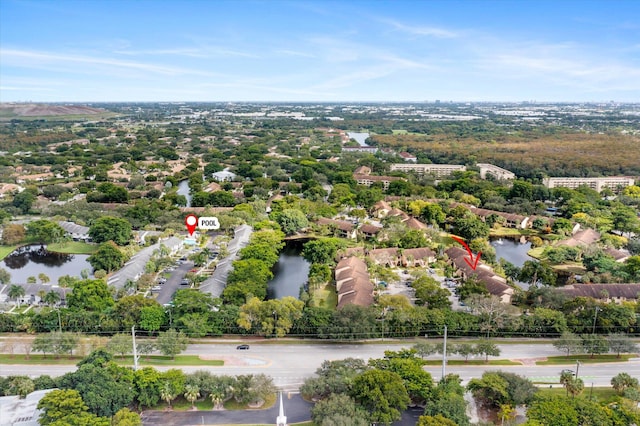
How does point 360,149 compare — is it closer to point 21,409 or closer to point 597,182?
point 597,182

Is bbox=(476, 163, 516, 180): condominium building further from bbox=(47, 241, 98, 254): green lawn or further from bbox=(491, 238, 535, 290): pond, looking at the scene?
bbox=(47, 241, 98, 254): green lawn

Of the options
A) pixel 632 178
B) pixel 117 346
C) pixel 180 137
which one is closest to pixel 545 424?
pixel 117 346

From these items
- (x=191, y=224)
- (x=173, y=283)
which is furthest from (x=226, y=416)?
(x=191, y=224)

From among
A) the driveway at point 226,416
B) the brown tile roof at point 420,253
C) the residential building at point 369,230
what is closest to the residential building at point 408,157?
the residential building at point 369,230

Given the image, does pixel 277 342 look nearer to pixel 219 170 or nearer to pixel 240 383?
pixel 240 383

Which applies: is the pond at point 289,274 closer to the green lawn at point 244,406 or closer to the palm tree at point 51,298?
the green lawn at point 244,406

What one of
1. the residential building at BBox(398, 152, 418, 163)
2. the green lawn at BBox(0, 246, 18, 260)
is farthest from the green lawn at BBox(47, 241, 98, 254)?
the residential building at BBox(398, 152, 418, 163)

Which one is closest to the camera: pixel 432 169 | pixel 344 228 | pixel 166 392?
pixel 166 392
